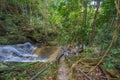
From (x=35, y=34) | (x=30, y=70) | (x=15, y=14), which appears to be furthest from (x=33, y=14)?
(x=30, y=70)

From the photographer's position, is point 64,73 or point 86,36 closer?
point 64,73

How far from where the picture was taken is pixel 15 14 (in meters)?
25.2

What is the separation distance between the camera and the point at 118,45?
7.92 meters

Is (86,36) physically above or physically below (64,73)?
above

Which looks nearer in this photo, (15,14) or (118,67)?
(118,67)

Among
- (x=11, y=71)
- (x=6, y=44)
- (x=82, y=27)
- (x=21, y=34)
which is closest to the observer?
(x=11, y=71)

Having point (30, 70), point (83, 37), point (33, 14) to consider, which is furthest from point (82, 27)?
point (33, 14)

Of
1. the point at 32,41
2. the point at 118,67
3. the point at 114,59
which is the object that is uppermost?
the point at 114,59

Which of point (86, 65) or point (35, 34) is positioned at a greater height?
point (86, 65)

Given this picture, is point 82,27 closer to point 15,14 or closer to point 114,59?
point 114,59

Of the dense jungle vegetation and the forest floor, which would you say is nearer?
the dense jungle vegetation

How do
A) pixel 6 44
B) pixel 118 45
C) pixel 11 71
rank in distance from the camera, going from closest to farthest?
1. pixel 118 45
2. pixel 11 71
3. pixel 6 44

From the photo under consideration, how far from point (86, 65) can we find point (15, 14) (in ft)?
63.3

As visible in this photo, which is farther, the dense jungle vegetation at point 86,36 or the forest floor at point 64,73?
the forest floor at point 64,73
